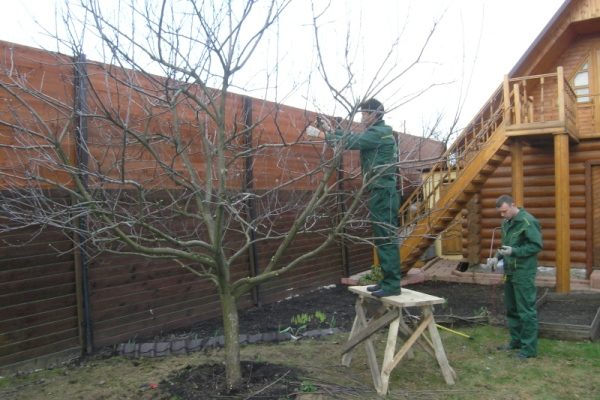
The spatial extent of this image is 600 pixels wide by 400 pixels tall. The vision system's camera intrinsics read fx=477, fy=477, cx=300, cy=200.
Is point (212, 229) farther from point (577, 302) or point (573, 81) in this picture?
point (573, 81)

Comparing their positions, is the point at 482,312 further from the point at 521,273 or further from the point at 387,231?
the point at 387,231

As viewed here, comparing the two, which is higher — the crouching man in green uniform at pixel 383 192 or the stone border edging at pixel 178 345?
the crouching man in green uniform at pixel 383 192

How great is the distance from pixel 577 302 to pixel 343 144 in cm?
649

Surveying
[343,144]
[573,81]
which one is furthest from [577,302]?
[343,144]

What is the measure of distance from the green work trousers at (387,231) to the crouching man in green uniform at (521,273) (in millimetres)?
1570

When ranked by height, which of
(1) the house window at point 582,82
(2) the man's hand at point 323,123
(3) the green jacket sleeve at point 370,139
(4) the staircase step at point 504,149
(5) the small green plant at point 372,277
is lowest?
(5) the small green plant at point 372,277

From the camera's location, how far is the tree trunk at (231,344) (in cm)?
449

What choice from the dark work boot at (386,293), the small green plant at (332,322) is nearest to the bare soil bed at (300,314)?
the small green plant at (332,322)

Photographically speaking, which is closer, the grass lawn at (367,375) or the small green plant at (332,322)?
the grass lawn at (367,375)

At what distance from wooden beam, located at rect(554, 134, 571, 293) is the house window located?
310 centimetres

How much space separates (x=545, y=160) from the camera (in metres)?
11.2

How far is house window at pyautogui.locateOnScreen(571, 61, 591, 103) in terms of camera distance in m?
11.1

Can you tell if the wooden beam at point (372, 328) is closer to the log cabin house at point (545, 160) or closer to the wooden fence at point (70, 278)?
the wooden fence at point (70, 278)

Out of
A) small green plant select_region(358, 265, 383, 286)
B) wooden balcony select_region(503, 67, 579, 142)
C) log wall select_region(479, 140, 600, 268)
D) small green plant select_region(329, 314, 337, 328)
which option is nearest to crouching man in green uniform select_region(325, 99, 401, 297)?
small green plant select_region(329, 314, 337, 328)
